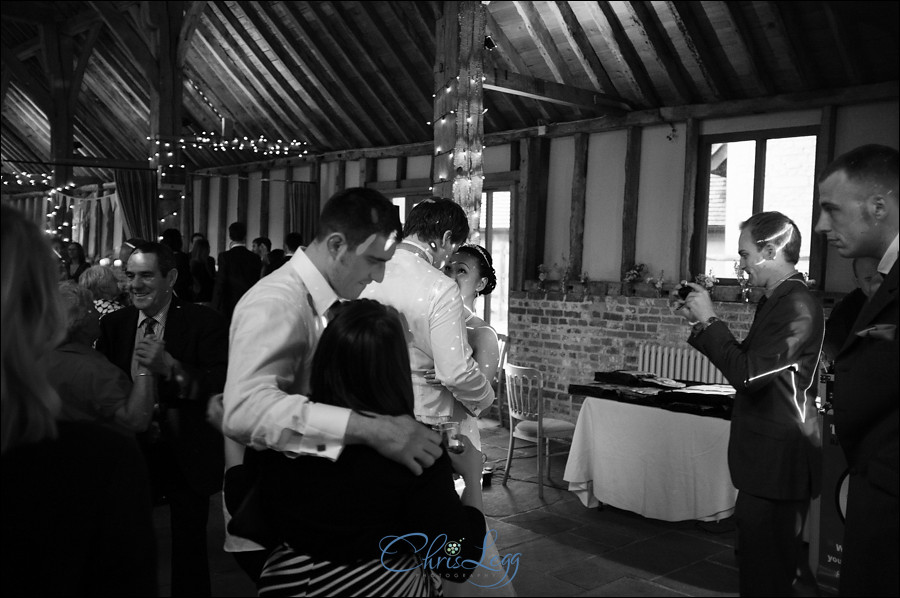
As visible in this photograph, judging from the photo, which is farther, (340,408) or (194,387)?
(194,387)

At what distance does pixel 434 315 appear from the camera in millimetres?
2607

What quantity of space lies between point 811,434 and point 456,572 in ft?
5.18

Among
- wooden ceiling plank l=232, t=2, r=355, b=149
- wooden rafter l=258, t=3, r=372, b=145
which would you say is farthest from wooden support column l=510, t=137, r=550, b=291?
wooden ceiling plank l=232, t=2, r=355, b=149

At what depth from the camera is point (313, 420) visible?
153 cm

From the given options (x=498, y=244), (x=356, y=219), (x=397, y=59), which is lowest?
(x=356, y=219)

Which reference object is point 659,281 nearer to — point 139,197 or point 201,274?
point 201,274

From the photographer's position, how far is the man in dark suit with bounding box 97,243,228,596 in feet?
9.14

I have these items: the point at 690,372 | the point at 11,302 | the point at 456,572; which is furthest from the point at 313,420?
the point at 690,372

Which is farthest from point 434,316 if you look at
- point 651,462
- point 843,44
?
point 843,44

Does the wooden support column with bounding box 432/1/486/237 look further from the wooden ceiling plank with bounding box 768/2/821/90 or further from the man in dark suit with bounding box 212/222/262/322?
the wooden ceiling plank with bounding box 768/2/821/90

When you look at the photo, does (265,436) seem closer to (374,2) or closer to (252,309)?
(252,309)

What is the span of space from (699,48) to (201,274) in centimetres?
506

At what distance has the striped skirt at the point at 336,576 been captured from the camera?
1.60 metres

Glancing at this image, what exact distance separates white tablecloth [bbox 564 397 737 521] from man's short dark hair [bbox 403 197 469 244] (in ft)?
7.67
